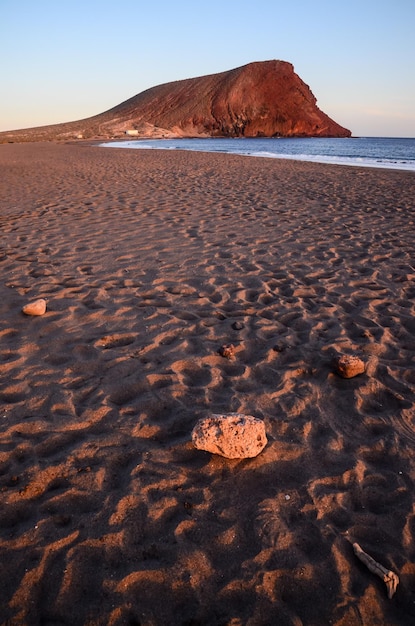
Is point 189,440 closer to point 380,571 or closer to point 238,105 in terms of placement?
point 380,571

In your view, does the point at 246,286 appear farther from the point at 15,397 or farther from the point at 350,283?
the point at 15,397

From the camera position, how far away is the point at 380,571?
153 centimetres

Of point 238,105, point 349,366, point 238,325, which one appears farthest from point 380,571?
point 238,105

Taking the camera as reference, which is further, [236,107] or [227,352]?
[236,107]

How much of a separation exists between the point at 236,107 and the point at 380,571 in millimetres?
101715

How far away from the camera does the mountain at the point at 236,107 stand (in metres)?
88.8

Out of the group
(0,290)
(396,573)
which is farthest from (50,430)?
(0,290)

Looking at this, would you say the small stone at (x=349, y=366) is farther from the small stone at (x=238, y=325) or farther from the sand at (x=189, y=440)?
the small stone at (x=238, y=325)

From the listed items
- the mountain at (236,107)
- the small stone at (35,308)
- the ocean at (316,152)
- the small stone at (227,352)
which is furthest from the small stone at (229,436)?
the mountain at (236,107)

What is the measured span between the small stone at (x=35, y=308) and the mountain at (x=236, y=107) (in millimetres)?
87701

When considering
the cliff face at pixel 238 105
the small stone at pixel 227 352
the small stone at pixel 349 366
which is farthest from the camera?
the cliff face at pixel 238 105

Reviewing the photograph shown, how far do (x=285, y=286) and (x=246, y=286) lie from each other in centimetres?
42

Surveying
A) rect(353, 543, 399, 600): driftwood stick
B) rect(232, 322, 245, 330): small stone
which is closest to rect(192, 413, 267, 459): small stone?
rect(353, 543, 399, 600): driftwood stick

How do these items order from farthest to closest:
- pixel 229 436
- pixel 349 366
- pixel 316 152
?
pixel 316 152 < pixel 349 366 < pixel 229 436
